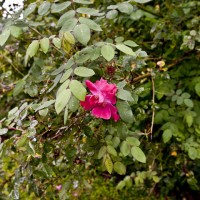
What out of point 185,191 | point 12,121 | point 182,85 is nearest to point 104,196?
point 185,191

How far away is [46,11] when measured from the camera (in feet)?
4.16

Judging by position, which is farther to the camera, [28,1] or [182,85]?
[182,85]

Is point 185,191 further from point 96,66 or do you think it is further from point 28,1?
point 96,66

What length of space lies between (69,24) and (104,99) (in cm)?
26

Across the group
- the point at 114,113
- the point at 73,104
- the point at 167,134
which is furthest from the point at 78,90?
the point at 167,134

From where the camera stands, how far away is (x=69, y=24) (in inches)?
43.3

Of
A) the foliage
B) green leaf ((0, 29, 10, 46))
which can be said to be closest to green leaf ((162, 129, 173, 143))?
the foliage

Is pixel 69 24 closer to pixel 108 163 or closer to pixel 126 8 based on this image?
pixel 126 8

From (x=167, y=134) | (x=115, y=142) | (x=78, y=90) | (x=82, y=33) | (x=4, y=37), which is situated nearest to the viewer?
(x=78, y=90)

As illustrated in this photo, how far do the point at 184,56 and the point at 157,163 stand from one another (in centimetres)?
73

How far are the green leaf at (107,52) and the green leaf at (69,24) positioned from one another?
0.11m

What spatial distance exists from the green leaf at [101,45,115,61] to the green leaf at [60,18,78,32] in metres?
0.11

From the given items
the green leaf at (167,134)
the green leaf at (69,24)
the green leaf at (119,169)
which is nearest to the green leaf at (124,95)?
the green leaf at (69,24)

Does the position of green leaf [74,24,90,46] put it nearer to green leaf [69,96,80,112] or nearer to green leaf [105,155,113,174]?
green leaf [69,96,80,112]
